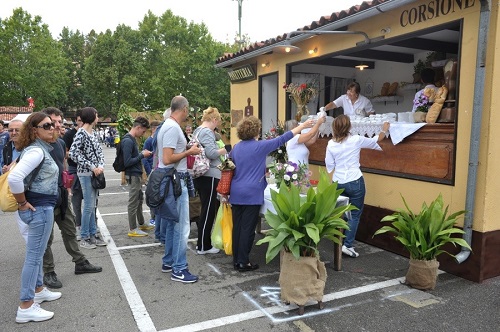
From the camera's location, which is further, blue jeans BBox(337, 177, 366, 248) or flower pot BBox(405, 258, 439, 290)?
blue jeans BBox(337, 177, 366, 248)

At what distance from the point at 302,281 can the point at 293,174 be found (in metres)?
1.32

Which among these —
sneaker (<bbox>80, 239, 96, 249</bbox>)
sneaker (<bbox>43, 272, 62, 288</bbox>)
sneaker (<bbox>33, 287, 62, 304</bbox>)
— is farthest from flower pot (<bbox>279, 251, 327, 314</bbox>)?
sneaker (<bbox>80, 239, 96, 249</bbox>)

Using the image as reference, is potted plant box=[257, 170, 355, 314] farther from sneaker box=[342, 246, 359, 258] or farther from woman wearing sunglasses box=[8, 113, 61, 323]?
woman wearing sunglasses box=[8, 113, 61, 323]

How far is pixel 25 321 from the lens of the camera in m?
3.28

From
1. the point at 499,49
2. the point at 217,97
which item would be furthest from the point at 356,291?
the point at 217,97

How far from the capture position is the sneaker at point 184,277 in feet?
13.6

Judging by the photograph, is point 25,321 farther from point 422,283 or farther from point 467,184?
point 467,184

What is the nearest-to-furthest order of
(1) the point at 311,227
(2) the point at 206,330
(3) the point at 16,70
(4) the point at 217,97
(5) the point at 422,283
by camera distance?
(2) the point at 206,330, (1) the point at 311,227, (5) the point at 422,283, (3) the point at 16,70, (4) the point at 217,97

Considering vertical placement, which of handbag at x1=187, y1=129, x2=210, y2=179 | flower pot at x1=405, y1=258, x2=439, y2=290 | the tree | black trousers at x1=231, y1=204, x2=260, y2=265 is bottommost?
flower pot at x1=405, y1=258, x2=439, y2=290

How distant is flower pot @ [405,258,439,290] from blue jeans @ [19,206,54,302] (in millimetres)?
3582

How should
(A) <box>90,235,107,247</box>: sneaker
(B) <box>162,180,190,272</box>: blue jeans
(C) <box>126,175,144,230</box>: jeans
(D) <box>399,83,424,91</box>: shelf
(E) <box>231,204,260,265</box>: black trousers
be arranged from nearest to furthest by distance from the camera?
1. (B) <box>162,180,190,272</box>: blue jeans
2. (E) <box>231,204,260,265</box>: black trousers
3. (A) <box>90,235,107,247</box>: sneaker
4. (C) <box>126,175,144,230</box>: jeans
5. (D) <box>399,83,424,91</box>: shelf

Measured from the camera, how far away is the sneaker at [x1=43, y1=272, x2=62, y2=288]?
3987mm

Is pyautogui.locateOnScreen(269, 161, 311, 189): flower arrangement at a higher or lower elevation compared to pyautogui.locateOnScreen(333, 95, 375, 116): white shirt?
lower

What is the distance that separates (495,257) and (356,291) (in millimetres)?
1611
